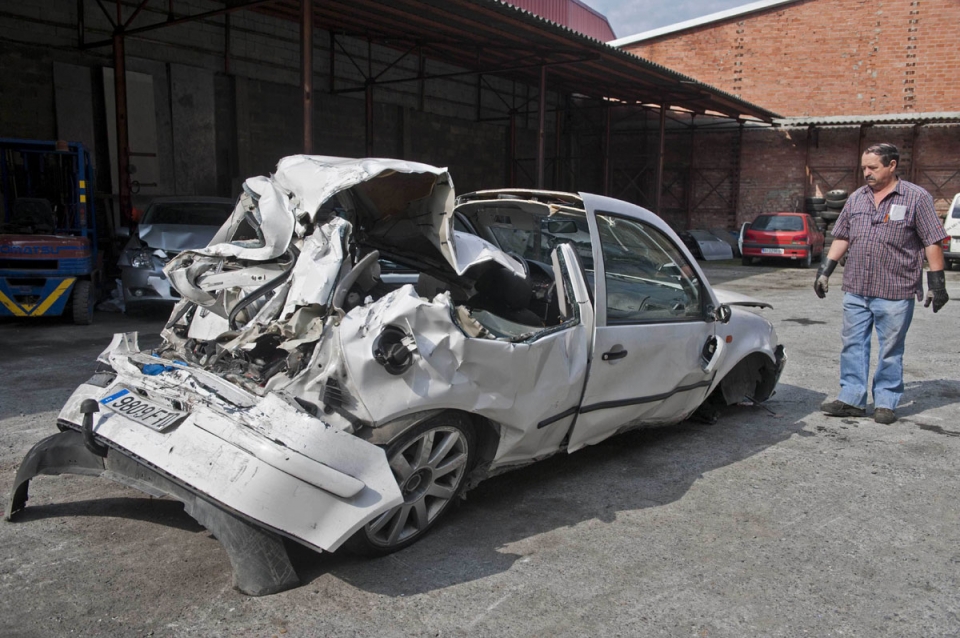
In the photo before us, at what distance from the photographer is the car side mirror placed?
4.70 metres

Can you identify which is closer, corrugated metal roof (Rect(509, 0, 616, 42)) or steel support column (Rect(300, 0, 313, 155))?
steel support column (Rect(300, 0, 313, 155))

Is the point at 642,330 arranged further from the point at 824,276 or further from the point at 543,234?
the point at 824,276

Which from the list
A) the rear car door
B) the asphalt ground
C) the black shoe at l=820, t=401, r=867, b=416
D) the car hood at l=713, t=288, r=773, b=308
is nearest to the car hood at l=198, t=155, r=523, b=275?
the rear car door

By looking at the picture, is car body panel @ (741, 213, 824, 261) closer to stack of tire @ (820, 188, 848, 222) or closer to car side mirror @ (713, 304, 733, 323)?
stack of tire @ (820, 188, 848, 222)

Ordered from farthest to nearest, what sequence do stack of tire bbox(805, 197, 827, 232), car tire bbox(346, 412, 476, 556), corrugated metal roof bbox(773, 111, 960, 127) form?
1. stack of tire bbox(805, 197, 827, 232)
2. corrugated metal roof bbox(773, 111, 960, 127)
3. car tire bbox(346, 412, 476, 556)

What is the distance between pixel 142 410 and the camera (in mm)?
3137

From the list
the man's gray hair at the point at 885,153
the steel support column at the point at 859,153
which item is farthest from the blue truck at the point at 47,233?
the steel support column at the point at 859,153

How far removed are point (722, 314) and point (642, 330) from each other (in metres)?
0.84

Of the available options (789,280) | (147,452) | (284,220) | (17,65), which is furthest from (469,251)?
(789,280)

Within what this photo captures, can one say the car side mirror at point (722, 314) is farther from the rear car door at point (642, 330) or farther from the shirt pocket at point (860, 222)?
the shirt pocket at point (860, 222)

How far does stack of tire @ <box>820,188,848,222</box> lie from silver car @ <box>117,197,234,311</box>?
22471 millimetres

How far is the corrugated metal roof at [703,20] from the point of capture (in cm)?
2827

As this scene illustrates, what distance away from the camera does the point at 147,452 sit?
2.95 meters

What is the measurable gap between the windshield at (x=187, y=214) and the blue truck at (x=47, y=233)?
0.82 m
